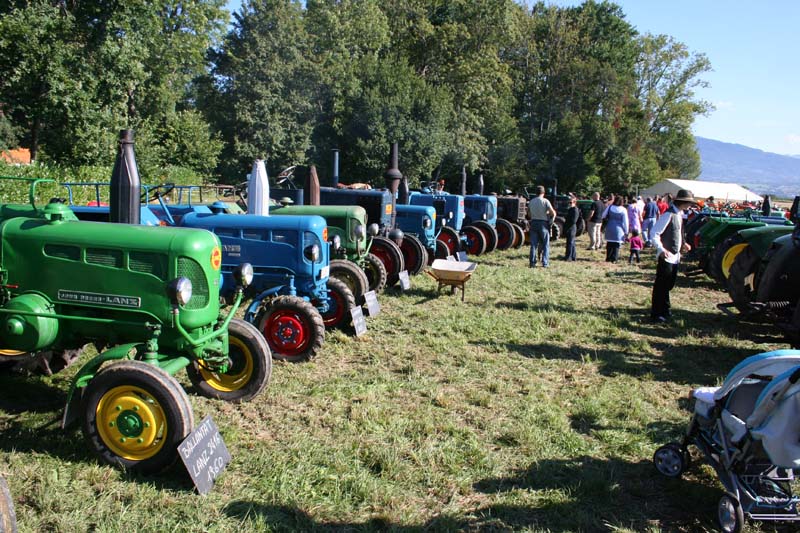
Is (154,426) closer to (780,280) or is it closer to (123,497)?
(123,497)

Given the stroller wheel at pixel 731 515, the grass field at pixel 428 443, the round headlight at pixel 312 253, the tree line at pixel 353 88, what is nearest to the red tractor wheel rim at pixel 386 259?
the grass field at pixel 428 443

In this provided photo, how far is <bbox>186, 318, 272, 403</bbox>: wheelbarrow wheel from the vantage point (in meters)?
4.08

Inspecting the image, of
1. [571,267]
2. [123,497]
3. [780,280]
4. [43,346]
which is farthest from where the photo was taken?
[571,267]

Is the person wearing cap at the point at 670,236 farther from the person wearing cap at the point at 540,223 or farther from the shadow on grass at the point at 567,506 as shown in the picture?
the person wearing cap at the point at 540,223

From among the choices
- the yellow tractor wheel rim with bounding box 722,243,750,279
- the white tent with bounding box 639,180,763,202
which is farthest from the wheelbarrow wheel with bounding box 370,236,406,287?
the white tent with bounding box 639,180,763,202

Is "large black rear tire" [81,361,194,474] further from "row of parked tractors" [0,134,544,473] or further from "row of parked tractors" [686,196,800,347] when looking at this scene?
"row of parked tractors" [686,196,800,347]

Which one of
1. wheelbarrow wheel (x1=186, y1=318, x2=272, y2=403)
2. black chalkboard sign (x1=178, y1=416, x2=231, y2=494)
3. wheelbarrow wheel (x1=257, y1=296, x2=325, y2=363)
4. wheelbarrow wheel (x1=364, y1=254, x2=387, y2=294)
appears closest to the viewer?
black chalkboard sign (x1=178, y1=416, x2=231, y2=494)

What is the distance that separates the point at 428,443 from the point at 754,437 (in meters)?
1.77

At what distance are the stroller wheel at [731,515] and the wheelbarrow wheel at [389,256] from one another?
5715 mm

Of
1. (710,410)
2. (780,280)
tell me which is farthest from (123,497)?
(780,280)

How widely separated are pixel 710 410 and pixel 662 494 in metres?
0.53

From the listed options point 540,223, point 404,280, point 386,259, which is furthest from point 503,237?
point 404,280

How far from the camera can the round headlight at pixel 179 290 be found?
329 cm

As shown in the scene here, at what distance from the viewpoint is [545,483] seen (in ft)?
10.9
